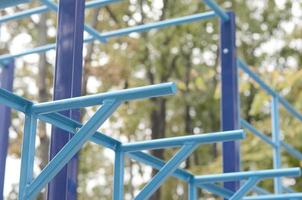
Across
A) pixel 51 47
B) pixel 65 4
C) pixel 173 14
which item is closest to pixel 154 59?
pixel 173 14

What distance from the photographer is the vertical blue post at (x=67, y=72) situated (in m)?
1.97

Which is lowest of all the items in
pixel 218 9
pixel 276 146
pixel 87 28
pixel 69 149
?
pixel 69 149

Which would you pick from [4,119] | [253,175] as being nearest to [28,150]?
[253,175]

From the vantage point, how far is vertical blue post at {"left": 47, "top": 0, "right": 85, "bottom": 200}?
77.7 inches

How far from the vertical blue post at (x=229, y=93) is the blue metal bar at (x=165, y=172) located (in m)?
1.20

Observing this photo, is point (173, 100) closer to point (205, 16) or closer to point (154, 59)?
point (154, 59)

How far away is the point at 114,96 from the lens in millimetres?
1579

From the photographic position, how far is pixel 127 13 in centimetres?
1029

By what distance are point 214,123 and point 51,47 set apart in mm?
7753

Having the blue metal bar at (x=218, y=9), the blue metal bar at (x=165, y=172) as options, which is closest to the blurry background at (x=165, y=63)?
the blue metal bar at (x=218, y=9)

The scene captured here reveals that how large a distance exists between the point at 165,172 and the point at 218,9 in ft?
5.20

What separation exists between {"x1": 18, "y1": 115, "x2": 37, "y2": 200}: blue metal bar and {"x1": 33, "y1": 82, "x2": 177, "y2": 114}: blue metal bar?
0.04 metres

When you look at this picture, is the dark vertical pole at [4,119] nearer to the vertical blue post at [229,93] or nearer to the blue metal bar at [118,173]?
the blue metal bar at [118,173]

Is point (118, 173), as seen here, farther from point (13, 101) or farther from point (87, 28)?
point (87, 28)
